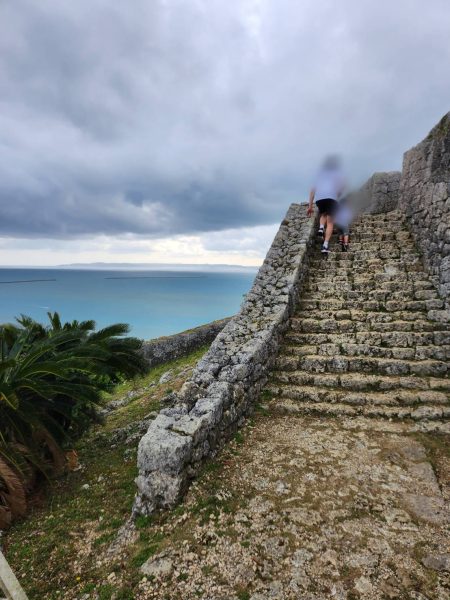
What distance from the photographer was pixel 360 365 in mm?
5922

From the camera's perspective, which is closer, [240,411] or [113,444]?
[240,411]

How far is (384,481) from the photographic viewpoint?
3.85 meters

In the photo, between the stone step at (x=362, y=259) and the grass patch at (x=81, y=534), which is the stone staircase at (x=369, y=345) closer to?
the stone step at (x=362, y=259)

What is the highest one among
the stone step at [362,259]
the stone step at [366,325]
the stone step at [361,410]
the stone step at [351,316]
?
the stone step at [362,259]

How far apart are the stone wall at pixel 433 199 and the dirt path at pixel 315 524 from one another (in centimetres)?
393

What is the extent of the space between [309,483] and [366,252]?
6443 millimetres

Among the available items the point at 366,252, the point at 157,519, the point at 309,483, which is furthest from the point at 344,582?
the point at 366,252

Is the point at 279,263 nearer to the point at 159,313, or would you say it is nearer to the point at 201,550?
the point at 201,550

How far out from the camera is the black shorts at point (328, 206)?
882cm

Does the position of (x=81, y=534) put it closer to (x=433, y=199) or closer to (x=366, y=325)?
(x=366, y=325)

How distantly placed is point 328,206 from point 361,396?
5.48 metres

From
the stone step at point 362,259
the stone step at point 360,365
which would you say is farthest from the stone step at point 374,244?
the stone step at point 360,365

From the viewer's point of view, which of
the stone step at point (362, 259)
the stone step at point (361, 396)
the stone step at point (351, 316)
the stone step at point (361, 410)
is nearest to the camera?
the stone step at point (361, 410)

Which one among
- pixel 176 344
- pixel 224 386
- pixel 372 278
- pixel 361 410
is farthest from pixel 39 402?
pixel 176 344
